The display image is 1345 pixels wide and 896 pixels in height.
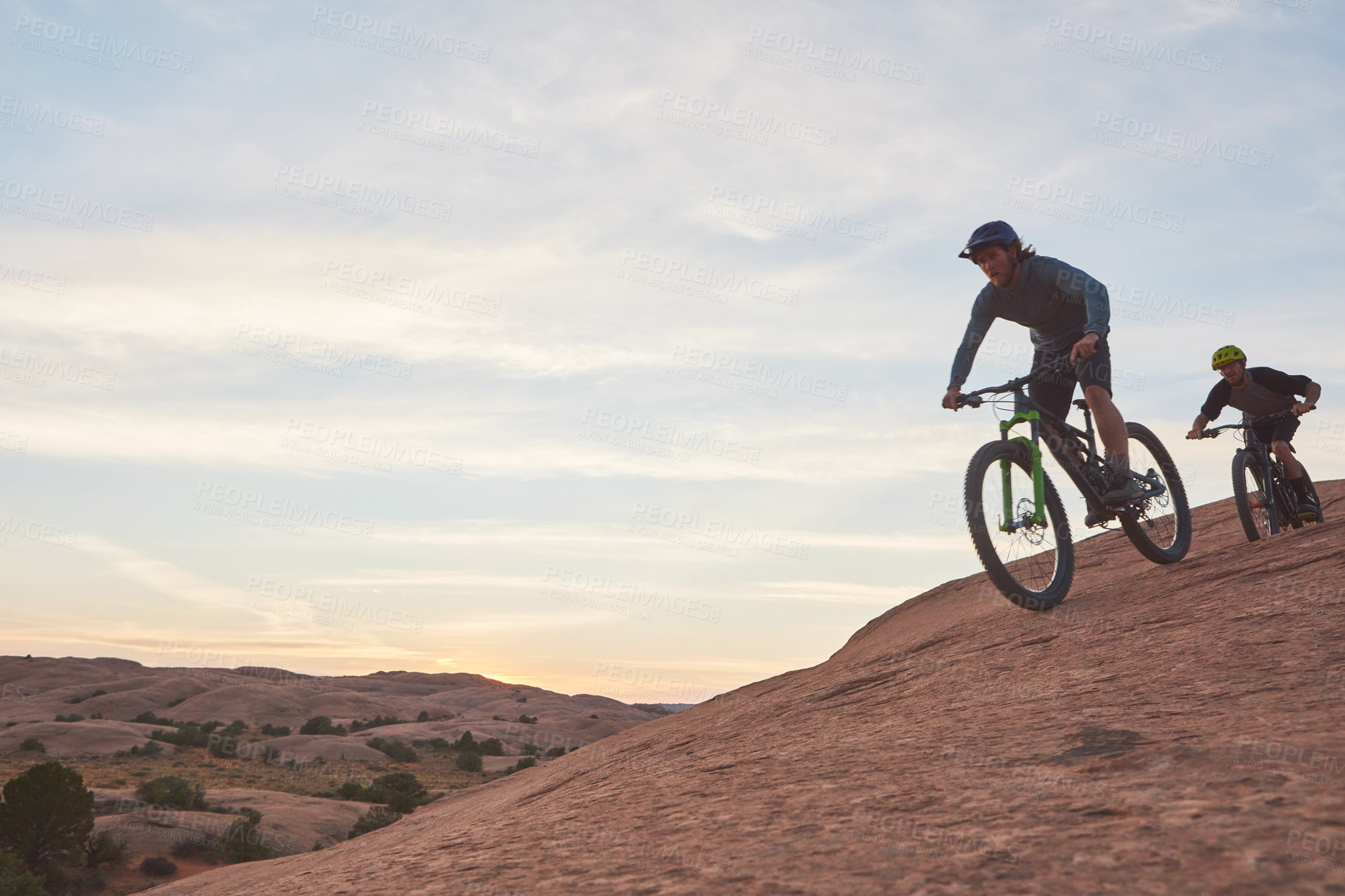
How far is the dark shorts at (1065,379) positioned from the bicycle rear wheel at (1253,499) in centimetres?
297

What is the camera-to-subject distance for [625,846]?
107 inches

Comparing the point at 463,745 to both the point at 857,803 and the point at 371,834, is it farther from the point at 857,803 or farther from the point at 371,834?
the point at 857,803

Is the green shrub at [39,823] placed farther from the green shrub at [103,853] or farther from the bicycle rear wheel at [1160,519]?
the bicycle rear wheel at [1160,519]

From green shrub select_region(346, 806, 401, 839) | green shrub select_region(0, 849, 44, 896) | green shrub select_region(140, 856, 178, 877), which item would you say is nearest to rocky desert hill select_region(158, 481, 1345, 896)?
green shrub select_region(0, 849, 44, 896)

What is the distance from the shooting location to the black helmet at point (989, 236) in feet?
Answer: 21.9

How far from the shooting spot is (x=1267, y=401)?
9.41m

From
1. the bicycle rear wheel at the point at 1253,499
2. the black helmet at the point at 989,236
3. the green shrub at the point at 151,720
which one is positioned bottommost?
the green shrub at the point at 151,720

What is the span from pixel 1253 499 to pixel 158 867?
2742 cm

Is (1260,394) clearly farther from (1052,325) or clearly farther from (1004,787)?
(1004,787)

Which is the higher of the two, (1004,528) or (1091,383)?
(1091,383)

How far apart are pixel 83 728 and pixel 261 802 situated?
26348mm

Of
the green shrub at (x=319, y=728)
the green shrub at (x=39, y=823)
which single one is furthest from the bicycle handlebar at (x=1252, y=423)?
the green shrub at (x=319, y=728)

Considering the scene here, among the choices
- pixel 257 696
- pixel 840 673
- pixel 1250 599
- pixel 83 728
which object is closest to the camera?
pixel 1250 599

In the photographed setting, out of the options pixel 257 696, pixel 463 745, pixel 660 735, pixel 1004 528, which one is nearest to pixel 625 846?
pixel 660 735
